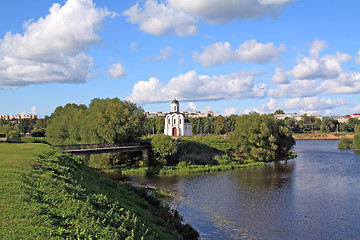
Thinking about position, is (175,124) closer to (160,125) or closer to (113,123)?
(160,125)

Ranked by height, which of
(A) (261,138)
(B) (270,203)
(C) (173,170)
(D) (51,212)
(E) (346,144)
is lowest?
(B) (270,203)

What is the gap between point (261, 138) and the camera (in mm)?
64188

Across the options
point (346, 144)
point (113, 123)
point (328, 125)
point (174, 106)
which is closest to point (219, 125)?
point (174, 106)

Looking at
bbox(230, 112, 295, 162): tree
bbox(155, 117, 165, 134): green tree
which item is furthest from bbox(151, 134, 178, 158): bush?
bbox(155, 117, 165, 134): green tree

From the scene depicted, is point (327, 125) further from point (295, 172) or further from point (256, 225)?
point (256, 225)

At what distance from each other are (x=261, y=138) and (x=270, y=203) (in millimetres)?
33541

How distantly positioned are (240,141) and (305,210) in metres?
37.7

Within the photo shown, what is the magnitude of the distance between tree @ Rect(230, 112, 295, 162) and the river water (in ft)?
39.4

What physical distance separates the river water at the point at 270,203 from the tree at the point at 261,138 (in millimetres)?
12015

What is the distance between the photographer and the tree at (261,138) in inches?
2506

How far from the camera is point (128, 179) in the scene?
45.6 m

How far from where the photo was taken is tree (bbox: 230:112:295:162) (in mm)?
63656

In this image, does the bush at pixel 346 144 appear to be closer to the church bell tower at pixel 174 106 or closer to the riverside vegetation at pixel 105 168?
the riverside vegetation at pixel 105 168

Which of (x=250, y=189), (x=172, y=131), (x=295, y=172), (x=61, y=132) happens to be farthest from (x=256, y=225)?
(x=172, y=131)
